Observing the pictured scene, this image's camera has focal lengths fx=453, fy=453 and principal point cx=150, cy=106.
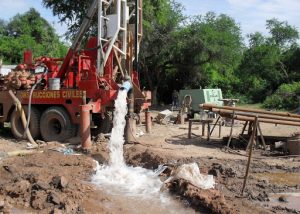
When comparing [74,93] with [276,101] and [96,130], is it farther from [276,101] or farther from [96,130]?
[276,101]

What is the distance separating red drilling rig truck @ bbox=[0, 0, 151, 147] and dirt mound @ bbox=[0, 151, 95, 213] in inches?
94.9

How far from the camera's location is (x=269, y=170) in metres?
9.16

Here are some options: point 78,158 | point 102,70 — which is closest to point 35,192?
point 78,158

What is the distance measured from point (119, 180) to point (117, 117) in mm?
2952

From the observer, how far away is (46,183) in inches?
266

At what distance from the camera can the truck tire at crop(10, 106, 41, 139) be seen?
12.1 m

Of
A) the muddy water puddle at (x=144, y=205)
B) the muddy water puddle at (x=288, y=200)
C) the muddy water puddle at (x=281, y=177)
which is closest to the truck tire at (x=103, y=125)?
the muddy water puddle at (x=281, y=177)

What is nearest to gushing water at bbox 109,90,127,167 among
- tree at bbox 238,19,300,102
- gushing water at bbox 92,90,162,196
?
gushing water at bbox 92,90,162,196

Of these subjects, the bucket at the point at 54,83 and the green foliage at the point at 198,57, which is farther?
the green foliage at the point at 198,57

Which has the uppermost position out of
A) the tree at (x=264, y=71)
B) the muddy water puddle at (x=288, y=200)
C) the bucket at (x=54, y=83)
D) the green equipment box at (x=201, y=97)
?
the tree at (x=264, y=71)

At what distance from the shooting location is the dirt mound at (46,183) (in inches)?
241

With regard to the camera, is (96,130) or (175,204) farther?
(96,130)

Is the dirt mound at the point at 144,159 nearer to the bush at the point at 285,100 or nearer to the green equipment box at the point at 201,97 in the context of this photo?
the green equipment box at the point at 201,97

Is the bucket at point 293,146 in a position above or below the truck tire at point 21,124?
below
